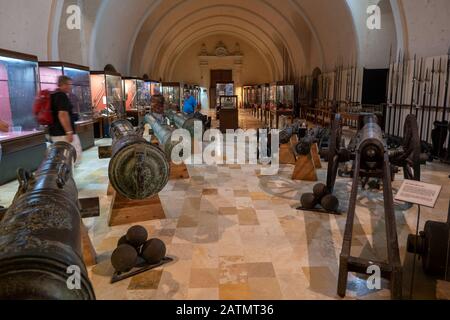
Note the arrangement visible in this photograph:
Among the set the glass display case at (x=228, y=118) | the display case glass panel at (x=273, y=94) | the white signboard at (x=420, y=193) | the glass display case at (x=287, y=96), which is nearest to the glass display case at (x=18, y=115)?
the white signboard at (x=420, y=193)

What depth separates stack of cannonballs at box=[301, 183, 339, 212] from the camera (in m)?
4.93

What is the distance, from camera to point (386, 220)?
3.22m

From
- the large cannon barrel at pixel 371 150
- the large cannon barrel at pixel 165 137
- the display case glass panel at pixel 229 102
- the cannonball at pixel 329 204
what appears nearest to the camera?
the large cannon barrel at pixel 371 150

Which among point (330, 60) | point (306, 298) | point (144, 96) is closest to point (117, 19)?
point (144, 96)

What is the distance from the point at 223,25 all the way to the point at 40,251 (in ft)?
120

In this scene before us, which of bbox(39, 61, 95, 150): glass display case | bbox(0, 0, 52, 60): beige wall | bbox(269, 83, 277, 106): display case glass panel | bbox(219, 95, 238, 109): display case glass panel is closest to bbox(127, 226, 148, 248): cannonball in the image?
bbox(0, 0, 52, 60): beige wall

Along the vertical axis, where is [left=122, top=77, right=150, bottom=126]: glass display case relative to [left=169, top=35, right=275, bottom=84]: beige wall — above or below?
below

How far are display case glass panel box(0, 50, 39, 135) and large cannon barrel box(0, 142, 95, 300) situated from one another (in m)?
5.79

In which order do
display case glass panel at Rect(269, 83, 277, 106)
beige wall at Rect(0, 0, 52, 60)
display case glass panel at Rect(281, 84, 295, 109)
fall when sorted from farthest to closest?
display case glass panel at Rect(269, 83, 277, 106)
display case glass panel at Rect(281, 84, 295, 109)
beige wall at Rect(0, 0, 52, 60)

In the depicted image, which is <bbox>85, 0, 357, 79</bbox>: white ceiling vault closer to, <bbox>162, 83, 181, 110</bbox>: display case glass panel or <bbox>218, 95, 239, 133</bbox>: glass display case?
<bbox>162, 83, 181, 110</bbox>: display case glass panel

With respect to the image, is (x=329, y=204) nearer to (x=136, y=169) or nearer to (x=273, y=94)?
(x=136, y=169)

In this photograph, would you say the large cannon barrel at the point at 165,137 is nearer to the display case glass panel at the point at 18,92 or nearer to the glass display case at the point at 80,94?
the display case glass panel at the point at 18,92

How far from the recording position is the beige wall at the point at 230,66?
39.3m
